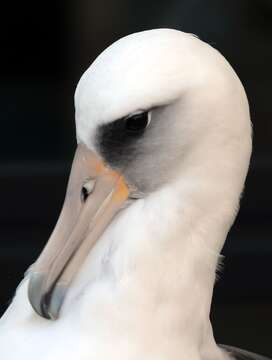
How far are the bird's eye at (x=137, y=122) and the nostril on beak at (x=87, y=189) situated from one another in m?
0.09

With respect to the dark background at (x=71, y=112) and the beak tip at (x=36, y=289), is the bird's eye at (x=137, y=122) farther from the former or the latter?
the dark background at (x=71, y=112)

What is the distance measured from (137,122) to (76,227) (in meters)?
0.16

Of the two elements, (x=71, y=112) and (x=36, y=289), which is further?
(x=71, y=112)

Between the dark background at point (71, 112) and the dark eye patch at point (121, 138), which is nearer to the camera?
the dark eye patch at point (121, 138)

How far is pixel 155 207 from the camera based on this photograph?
119 cm

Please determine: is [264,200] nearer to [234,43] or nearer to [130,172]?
[234,43]

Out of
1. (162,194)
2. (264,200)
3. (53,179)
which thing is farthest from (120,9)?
(162,194)

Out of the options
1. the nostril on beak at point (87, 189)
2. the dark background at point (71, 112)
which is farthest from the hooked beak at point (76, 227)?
the dark background at point (71, 112)

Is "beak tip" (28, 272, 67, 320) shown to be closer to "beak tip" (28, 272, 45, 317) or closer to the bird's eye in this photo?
"beak tip" (28, 272, 45, 317)

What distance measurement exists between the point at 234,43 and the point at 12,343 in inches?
59.1

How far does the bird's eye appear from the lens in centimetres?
110

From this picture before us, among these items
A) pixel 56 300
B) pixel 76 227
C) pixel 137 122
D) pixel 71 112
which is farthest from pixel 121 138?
pixel 71 112

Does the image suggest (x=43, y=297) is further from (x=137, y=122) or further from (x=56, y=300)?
(x=137, y=122)

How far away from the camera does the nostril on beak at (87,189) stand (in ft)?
3.83
